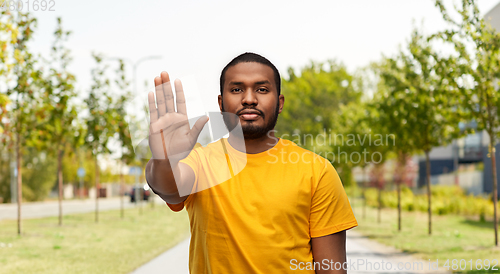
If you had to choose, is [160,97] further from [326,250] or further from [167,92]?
[326,250]

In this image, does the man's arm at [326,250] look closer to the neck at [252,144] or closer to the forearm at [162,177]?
the neck at [252,144]

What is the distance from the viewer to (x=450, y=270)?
844 centimetres

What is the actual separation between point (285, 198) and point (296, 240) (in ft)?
0.55

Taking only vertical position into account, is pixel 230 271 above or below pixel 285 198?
below

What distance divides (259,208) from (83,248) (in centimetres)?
1006

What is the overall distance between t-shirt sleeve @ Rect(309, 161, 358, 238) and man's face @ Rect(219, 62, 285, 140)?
0.94 ft

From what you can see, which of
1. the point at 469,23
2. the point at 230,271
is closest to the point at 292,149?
the point at 230,271

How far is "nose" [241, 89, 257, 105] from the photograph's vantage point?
1753mm

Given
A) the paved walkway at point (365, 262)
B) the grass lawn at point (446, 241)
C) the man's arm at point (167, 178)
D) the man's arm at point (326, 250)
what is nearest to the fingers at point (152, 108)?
the man's arm at point (167, 178)

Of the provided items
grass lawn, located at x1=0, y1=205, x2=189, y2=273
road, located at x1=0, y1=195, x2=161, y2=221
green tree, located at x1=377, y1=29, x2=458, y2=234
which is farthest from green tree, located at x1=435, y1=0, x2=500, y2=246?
road, located at x1=0, y1=195, x2=161, y2=221

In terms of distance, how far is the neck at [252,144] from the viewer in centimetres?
182

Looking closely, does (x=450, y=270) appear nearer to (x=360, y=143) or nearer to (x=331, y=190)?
(x=331, y=190)

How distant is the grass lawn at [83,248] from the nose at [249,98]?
6.94m

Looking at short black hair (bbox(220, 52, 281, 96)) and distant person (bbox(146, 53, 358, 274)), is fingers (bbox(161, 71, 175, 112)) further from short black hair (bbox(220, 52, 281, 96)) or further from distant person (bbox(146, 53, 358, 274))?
short black hair (bbox(220, 52, 281, 96))
